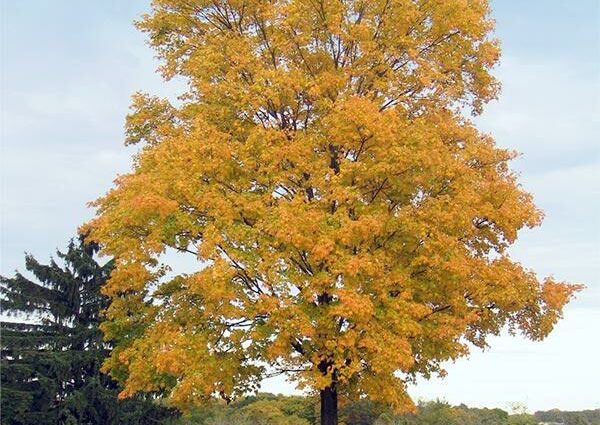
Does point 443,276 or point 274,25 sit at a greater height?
point 274,25

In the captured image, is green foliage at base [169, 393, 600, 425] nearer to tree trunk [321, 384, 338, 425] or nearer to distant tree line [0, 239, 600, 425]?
distant tree line [0, 239, 600, 425]

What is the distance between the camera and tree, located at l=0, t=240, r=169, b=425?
29219mm

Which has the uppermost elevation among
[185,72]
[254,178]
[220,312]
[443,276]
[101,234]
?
[185,72]

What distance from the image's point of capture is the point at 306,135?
57.8ft

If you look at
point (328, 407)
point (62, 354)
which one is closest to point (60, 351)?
point (62, 354)

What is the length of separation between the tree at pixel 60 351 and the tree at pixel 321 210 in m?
12.2

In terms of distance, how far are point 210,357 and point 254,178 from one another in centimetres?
449

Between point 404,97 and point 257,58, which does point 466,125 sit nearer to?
point 404,97

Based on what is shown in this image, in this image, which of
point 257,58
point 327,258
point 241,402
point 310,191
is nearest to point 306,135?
point 310,191

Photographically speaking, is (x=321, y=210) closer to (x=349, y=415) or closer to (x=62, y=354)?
(x=62, y=354)

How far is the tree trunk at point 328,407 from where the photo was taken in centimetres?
1747

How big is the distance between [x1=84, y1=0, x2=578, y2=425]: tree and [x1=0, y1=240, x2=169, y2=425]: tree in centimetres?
1222

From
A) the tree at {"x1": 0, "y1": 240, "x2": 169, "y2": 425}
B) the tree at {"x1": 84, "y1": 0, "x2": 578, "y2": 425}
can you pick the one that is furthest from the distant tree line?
the tree at {"x1": 84, "y1": 0, "x2": 578, "y2": 425}

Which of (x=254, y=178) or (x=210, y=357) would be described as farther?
(x=254, y=178)
